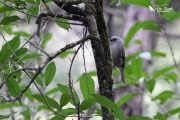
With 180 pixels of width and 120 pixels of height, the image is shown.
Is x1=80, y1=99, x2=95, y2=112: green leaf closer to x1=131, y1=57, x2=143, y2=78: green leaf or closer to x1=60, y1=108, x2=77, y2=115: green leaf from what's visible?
x1=60, y1=108, x2=77, y2=115: green leaf

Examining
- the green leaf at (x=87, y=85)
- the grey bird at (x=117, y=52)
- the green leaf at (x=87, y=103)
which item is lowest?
the green leaf at (x=87, y=103)

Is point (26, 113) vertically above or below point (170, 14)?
below

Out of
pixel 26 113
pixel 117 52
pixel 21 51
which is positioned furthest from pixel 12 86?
pixel 117 52

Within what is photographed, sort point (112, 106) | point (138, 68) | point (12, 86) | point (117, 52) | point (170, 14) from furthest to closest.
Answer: point (117, 52) → point (138, 68) → point (170, 14) → point (12, 86) → point (112, 106)

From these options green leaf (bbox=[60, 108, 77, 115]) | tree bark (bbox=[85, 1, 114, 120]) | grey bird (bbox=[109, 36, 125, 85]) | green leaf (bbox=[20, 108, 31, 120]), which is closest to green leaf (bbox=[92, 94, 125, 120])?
tree bark (bbox=[85, 1, 114, 120])

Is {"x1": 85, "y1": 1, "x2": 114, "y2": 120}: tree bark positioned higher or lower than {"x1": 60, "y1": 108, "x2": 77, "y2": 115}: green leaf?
higher

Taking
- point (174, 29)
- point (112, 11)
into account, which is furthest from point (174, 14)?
point (174, 29)

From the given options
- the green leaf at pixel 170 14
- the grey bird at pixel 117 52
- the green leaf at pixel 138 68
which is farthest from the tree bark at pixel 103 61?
the grey bird at pixel 117 52

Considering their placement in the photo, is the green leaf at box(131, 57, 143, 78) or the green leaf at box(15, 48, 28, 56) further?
the green leaf at box(131, 57, 143, 78)

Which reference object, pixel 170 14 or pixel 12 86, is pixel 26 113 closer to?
pixel 12 86

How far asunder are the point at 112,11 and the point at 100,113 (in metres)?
4.78

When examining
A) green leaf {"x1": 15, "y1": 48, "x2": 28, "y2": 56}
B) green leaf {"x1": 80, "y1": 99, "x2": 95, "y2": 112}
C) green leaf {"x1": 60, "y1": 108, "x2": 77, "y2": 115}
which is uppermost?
green leaf {"x1": 15, "y1": 48, "x2": 28, "y2": 56}

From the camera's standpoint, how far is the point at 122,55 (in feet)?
12.7

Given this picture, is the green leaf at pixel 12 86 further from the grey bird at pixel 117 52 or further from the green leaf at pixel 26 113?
the grey bird at pixel 117 52
